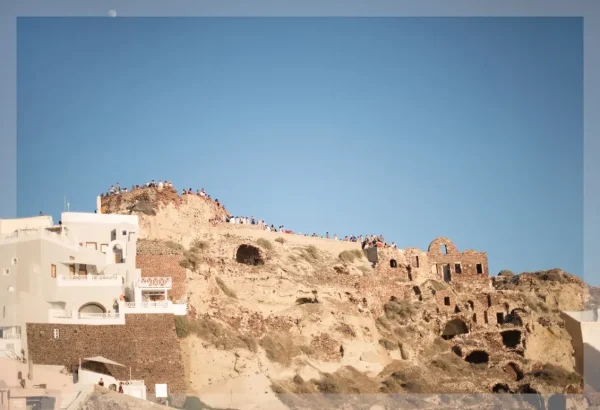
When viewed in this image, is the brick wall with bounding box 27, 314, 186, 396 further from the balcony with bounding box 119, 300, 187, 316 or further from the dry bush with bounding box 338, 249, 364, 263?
the dry bush with bounding box 338, 249, 364, 263

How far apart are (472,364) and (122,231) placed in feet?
54.3

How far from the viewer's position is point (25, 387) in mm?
35500

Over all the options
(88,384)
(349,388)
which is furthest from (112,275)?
(349,388)

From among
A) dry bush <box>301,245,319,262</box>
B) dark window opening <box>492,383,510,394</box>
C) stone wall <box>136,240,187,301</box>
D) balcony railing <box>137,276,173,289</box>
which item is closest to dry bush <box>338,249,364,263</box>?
dry bush <box>301,245,319,262</box>

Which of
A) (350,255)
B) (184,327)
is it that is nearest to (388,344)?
(350,255)

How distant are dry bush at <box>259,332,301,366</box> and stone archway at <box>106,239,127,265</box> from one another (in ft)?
19.5

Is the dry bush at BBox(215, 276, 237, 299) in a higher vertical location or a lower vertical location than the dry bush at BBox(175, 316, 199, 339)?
higher

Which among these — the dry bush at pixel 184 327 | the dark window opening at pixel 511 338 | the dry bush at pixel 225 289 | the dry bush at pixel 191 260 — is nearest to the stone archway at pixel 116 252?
the dry bush at pixel 191 260

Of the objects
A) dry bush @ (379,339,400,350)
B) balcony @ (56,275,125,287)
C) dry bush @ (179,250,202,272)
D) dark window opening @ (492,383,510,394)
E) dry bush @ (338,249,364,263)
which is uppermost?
dry bush @ (338,249,364,263)

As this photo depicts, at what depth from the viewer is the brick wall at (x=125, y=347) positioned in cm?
3969

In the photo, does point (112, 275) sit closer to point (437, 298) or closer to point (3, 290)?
point (3, 290)

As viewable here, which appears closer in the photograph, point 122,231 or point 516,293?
point 122,231

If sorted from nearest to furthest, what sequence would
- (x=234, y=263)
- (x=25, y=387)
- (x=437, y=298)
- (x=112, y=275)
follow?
(x=25, y=387) → (x=112, y=275) → (x=234, y=263) → (x=437, y=298)

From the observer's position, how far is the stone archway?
45.0 metres
